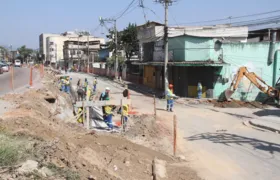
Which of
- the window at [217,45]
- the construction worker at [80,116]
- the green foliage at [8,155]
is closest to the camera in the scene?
the green foliage at [8,155]

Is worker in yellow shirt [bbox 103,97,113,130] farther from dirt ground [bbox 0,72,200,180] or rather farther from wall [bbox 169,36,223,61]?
wall [bbox 169,36,223,61]

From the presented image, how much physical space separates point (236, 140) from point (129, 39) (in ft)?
141

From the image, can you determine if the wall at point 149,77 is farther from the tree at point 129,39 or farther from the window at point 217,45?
the tree at point 129,39

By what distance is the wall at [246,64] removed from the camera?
2800 centimetres

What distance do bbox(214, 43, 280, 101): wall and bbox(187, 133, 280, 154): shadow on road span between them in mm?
13833

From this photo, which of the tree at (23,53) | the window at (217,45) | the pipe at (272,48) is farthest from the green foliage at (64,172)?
the tree at (23,53)

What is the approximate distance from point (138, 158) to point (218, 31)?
26.6 meters

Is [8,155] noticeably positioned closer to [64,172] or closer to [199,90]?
[64,172]

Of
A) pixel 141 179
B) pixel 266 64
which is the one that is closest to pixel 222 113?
pixel 266 64

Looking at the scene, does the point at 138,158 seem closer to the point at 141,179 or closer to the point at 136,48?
the point at 141,179

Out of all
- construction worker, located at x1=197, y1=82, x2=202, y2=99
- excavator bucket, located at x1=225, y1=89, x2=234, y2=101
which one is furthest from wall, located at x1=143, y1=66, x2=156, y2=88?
excavator bucket, located at x1=225, y1=89, x2=234, y2=101

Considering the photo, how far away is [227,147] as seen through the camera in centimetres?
1238

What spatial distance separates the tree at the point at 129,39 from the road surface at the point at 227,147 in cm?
3542

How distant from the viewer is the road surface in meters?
9.58
